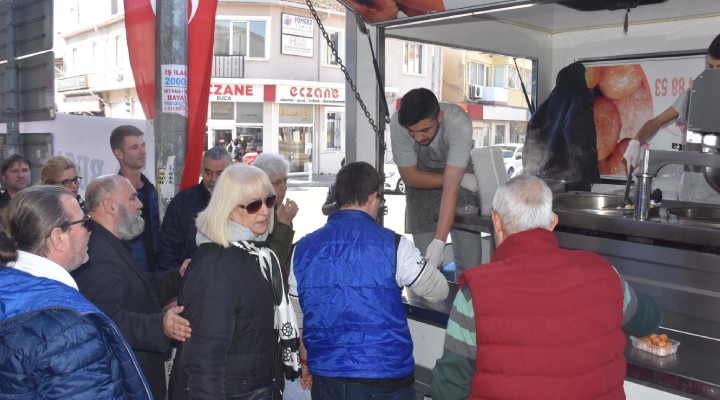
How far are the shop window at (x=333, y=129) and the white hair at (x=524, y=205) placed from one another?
24437 millimetres

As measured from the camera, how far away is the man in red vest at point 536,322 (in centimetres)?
179

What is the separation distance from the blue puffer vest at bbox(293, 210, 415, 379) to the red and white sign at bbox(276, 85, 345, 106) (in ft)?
74.0

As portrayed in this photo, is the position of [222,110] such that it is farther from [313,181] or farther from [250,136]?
[313,181]

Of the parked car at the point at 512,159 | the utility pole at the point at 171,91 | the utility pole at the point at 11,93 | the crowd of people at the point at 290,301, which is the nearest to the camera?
the crowd of people at the point at 290,301

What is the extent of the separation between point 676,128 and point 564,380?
5199 millimetres

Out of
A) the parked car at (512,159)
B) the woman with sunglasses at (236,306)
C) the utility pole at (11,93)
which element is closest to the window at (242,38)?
the parked car at (512,159)

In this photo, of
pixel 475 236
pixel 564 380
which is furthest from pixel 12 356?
pixel 475 236

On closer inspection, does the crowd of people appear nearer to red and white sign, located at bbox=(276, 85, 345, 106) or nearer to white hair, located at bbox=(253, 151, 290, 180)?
white hair, located at bbox=(253, 151, 290, 180)

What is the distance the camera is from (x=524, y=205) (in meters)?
1.96

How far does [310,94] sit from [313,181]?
384 cm

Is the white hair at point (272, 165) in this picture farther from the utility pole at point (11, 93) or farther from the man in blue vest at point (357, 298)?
the utility pole at point (11, 93)

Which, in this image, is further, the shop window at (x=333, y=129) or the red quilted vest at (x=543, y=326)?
the shop window at (x=333, y=129)

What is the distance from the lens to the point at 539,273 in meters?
1.82

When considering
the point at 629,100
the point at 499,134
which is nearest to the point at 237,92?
the point at 499,134
